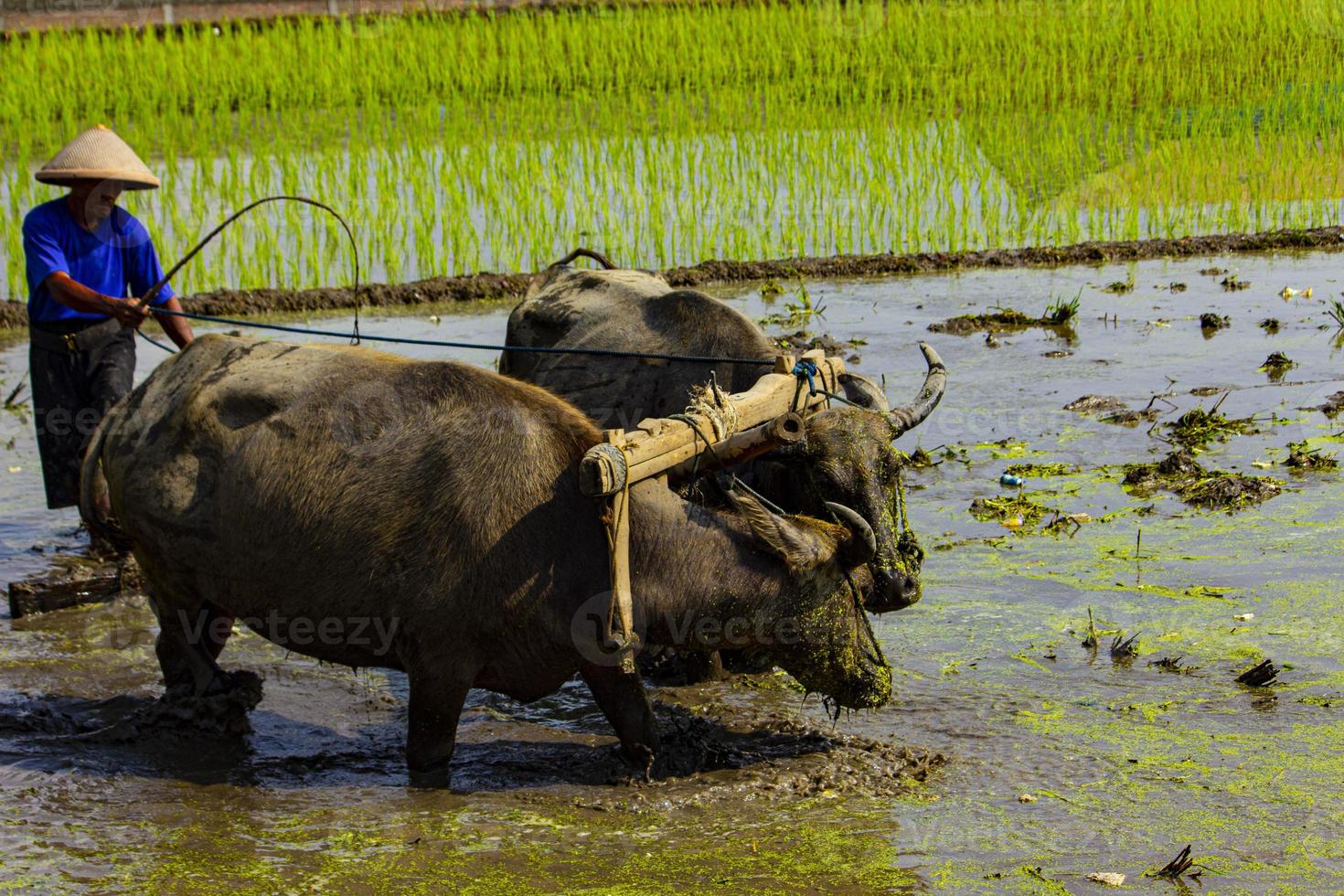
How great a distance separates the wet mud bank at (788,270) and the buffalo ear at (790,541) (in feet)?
19.4

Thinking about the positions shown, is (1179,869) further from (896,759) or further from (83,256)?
(83,256)

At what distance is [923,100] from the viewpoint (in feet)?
45.7

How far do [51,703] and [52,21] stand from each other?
640 inches

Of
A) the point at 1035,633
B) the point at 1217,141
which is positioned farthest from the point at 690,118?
the point at 1035,633

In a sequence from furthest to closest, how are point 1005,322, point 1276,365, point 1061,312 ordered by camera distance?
point 1005,322 → point 1061,312 → point 1276,365

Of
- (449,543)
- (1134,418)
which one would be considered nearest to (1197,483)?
(1134,418)

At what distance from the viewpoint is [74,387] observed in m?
5.68

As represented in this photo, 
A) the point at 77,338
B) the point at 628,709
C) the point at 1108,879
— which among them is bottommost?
the point at 1108,879

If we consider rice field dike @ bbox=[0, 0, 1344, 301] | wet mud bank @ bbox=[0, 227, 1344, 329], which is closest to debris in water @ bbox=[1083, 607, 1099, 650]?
wet mud bank @ bbox=[0, 227, 1344, 329]

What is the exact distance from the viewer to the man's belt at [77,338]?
5.59 meters

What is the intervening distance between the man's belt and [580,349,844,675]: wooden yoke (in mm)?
2519

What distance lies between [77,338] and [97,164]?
26.9 inches

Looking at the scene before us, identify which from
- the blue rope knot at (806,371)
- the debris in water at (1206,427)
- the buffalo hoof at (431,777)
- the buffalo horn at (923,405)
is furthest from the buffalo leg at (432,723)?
the debris in water at (1206,427)

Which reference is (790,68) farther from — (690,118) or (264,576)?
(264,576)
